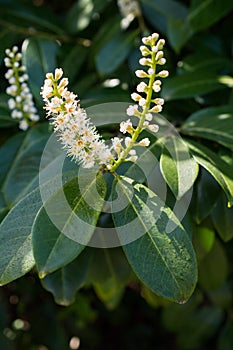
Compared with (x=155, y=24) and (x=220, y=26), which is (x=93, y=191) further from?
(x=220, y=26)

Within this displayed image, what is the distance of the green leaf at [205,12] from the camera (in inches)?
61.1

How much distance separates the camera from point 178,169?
1062 mm

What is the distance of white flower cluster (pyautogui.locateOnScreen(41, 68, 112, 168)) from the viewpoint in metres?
0.92

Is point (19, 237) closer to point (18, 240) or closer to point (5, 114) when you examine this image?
point (18, 240)

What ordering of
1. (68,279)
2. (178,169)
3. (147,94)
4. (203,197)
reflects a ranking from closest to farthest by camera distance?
(147,94) < (178,169) < (203,197) < (68,279)

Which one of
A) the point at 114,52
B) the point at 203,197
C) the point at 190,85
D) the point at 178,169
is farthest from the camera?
the point at 114,52

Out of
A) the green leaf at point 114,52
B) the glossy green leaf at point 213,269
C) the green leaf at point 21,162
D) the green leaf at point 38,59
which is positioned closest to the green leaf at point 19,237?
the green leaf at point 21,162

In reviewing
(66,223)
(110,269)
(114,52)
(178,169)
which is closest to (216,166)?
(178,169)

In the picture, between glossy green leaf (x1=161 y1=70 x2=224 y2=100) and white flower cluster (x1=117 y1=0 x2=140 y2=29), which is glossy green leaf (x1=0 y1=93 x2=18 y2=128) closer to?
glossy green leaf (x1=161 y1=70 x2=224 y2=100)

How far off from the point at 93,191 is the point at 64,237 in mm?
104

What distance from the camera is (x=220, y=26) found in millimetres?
1873

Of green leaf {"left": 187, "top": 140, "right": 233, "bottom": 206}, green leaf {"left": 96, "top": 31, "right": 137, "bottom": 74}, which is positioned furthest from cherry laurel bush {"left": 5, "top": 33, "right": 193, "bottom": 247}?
green leaf {"left": 96, "top": 31, "right": 137, "bottom": 74}

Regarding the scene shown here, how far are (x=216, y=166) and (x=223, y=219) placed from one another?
0.21 metres

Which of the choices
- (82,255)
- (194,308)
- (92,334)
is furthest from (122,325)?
(82,255)
